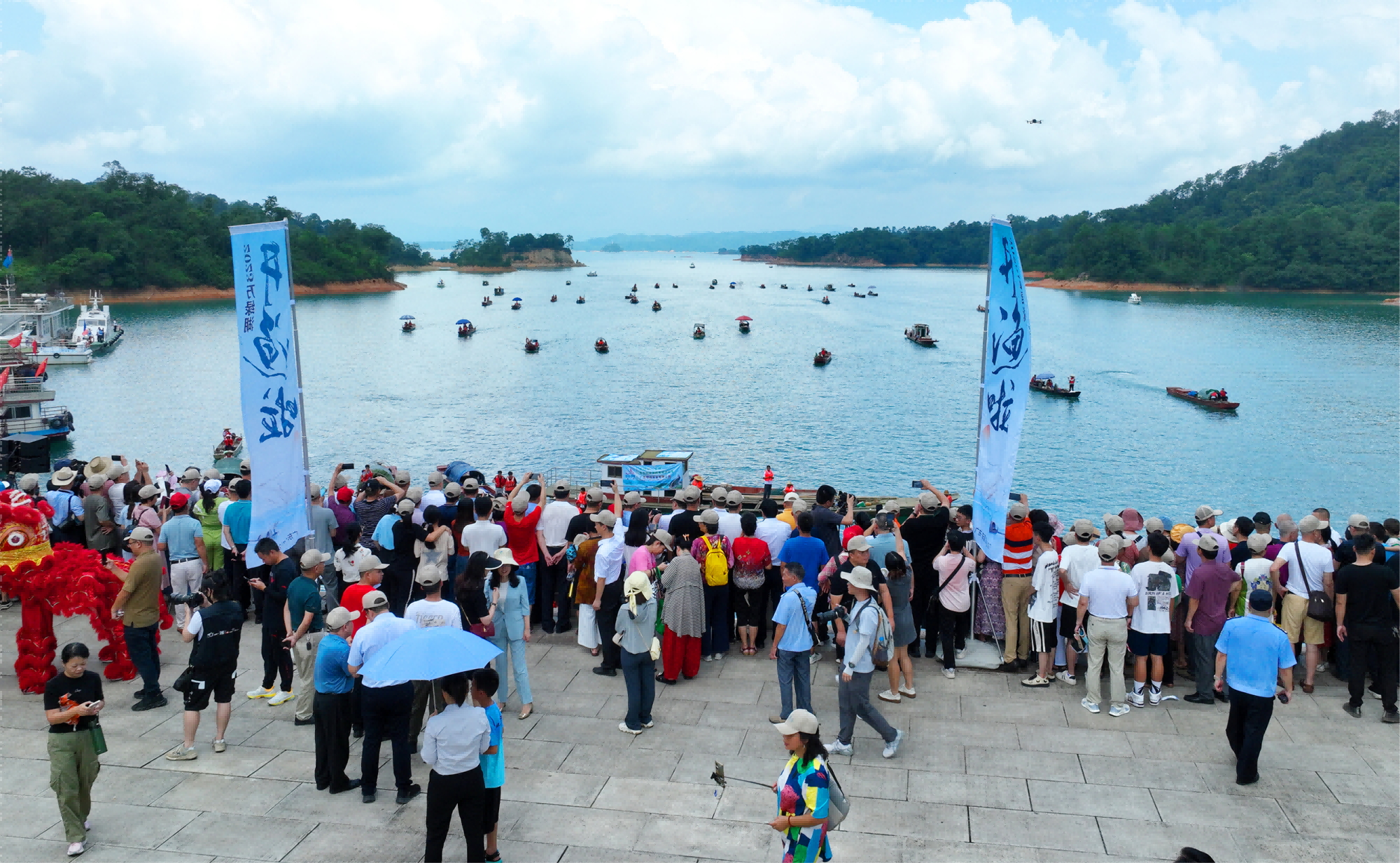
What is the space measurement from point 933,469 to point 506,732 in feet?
124

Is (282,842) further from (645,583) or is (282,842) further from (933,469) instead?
(933,469)

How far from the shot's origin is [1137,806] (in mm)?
7438

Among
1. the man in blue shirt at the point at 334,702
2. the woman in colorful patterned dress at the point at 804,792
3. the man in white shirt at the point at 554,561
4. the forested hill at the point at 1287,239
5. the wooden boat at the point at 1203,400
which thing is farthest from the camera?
the forested hill at the point at 1287,239

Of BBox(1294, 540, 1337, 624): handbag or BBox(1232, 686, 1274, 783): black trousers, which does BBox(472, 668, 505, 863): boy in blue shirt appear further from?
BBox(1294, 540, 1337, 624): handbag

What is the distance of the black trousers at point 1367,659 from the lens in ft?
29.3

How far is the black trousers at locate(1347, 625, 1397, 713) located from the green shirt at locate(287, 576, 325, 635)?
32.6 ft

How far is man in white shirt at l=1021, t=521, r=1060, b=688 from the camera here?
31.3 feet

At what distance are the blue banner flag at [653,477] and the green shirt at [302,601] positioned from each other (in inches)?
583

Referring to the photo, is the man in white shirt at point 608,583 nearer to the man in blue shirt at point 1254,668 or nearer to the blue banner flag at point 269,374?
the blue banner flag at point 269,374

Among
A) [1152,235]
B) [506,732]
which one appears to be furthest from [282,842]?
[1152,235]

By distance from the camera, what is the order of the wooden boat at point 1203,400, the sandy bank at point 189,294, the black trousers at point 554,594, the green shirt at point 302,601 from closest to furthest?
the green shirt at point 302,601 → the black trousers at point 554,594 → the wooden boat at point 1203,400 → the sandy bank at point 189,294

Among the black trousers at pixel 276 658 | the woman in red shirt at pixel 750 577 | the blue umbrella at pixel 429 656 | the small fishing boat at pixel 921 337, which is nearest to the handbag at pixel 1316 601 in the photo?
the woman in red shirt at pixel 750 577

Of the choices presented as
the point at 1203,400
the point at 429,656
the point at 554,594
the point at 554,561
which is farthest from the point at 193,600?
the point at 1203,400

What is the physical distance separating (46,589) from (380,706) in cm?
519
